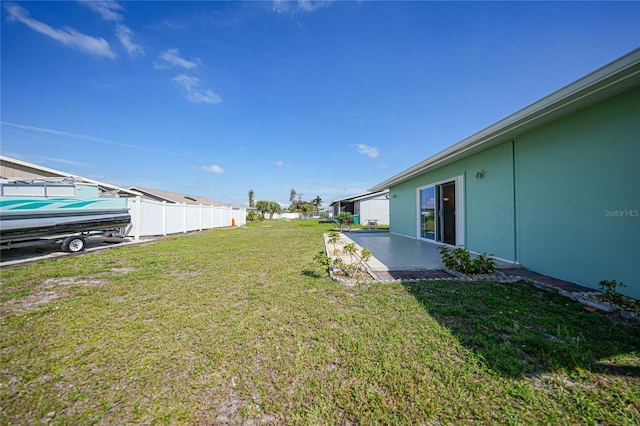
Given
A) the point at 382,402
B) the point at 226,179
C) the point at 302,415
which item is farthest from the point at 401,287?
the point at 226,179

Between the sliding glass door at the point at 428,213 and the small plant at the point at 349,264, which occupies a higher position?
the sliding glass door at the point at 428,213

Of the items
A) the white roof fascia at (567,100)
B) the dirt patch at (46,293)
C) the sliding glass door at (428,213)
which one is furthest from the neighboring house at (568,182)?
the dirt patch at (46,293)

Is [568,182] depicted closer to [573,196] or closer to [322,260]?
[573,196]

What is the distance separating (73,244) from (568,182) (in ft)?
40.7

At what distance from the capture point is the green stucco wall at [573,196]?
126 inches

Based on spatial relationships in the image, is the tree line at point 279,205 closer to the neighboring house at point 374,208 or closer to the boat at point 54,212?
the neighboring house at point 374,208

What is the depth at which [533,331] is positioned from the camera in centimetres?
246

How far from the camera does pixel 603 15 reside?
451 cm

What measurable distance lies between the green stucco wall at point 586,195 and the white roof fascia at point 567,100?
25 cm

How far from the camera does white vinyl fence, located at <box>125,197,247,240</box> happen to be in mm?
10141

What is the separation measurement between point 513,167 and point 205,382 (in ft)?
Result: 21.8

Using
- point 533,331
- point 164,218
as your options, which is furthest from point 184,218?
point 533,331

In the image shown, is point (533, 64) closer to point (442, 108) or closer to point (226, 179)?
point (442, 108)

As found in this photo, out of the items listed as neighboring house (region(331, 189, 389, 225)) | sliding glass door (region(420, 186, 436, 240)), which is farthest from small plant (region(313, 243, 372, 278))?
neighboring house (region(331, 189, 389, 225))
